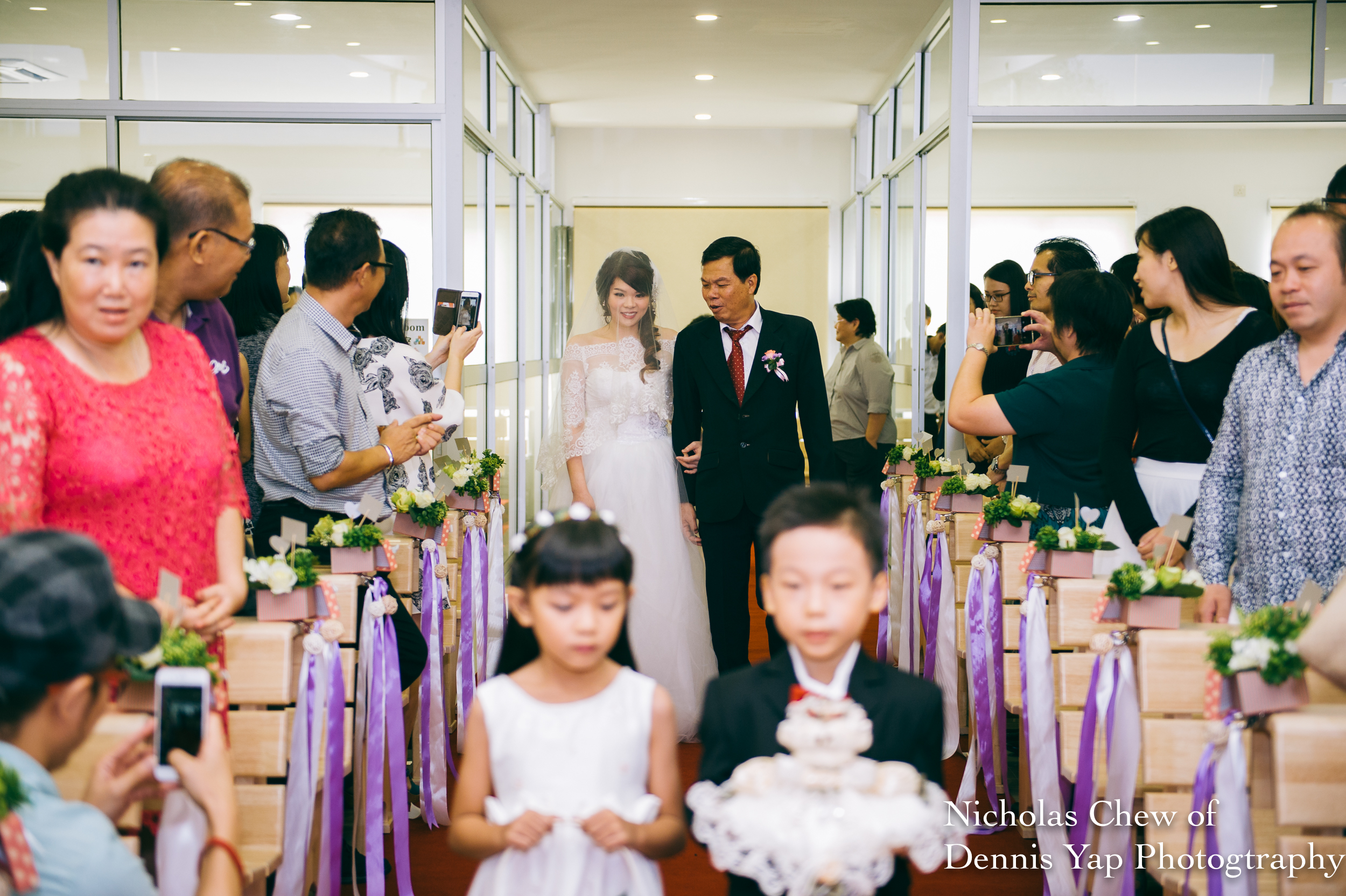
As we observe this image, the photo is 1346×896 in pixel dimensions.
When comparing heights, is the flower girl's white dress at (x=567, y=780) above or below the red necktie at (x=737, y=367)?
below

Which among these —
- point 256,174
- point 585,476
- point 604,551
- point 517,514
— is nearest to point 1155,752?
point 604,551

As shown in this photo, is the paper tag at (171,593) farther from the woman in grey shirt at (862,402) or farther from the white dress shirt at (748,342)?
the woman in grey shirt at (862,402)

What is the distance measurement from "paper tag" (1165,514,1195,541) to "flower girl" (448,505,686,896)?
121 cm

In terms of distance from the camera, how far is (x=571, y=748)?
1.57 m

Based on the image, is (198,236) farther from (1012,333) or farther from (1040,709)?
(1012,333)

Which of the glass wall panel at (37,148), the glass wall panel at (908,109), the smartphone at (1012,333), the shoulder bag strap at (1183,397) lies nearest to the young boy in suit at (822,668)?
the shoulder bag strap at (1183,397)

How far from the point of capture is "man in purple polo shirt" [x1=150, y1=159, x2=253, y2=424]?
7.46 ft

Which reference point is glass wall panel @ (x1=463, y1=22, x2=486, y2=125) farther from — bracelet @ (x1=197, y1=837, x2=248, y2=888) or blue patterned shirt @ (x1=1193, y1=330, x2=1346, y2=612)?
bracelet @ (x1=197, y1=837, x2=248, y2=888)

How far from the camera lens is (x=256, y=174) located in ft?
15.1

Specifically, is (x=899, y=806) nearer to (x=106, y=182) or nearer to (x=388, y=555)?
(x=106, y=182)

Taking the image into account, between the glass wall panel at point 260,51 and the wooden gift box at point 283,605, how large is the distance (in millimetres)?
3025

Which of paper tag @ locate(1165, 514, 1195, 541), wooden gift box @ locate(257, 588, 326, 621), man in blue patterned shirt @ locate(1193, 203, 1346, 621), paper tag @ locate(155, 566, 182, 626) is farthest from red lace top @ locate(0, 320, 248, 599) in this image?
man in blue patterned shirt @ locate(1193, 203, 1346, 621)

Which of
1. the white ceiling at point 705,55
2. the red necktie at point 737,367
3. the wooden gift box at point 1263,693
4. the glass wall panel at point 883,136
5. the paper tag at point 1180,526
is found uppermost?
the white ceiling at point 705,55

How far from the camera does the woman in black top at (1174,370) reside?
264 centimetres
